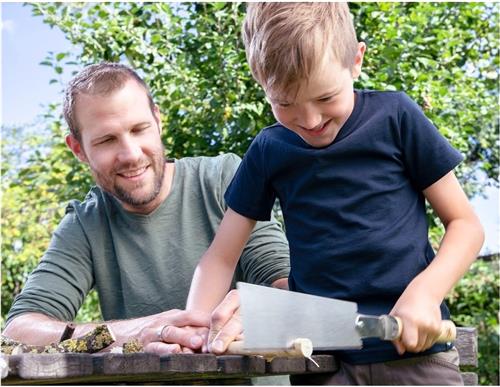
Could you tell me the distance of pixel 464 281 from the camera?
8.37 m

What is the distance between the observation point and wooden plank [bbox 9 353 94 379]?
1454 millimetres

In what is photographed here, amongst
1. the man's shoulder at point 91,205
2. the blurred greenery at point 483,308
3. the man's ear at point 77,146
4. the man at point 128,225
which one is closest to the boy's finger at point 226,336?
the man at point 128,225

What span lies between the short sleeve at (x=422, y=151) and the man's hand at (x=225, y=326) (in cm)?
54

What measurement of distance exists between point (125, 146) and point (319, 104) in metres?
1.15

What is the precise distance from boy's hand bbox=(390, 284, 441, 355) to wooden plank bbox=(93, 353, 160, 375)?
531 millimetres

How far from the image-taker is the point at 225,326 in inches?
75.9

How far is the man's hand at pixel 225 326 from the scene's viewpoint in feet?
6.16

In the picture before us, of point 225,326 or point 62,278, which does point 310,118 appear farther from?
point 62,278

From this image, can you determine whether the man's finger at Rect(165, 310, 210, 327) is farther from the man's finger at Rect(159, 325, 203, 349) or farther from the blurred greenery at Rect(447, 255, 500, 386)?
the blurred greenery at Rect(447, 255, 500, 386)

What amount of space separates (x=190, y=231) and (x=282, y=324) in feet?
4.32

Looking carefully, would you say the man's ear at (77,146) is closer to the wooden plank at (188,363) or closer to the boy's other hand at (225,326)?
the boy's other hand at (225,326)

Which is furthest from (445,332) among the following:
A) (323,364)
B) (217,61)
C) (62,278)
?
(217,61)

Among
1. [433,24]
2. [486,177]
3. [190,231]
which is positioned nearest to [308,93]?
[190,231]

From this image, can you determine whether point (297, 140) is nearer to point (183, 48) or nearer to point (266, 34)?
point (266, 34)
